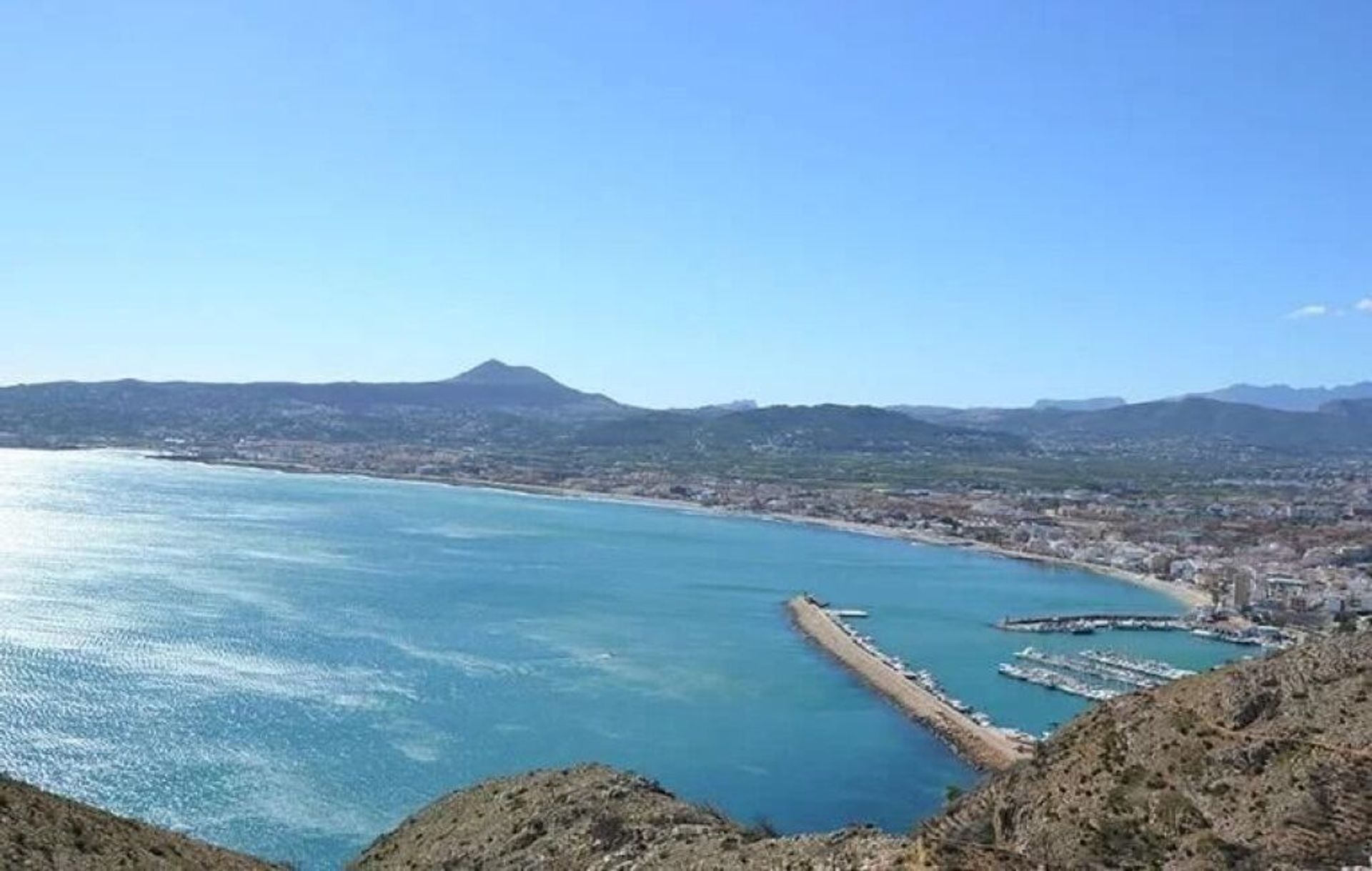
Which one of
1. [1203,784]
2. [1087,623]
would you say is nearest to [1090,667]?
[1087,623]

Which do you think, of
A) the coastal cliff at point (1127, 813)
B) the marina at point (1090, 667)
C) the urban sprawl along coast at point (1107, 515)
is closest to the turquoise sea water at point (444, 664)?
the marina at point (1090, 667)

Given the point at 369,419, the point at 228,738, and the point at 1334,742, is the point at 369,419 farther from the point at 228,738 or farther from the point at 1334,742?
the point at 1334,742

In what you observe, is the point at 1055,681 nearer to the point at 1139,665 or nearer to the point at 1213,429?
the point at 1139,665

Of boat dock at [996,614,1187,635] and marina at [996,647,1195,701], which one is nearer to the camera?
marina at [996,647,1195,701]

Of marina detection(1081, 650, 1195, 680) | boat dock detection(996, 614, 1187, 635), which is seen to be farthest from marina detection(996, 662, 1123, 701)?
boat dock detection(996, 614, 1187, 635)

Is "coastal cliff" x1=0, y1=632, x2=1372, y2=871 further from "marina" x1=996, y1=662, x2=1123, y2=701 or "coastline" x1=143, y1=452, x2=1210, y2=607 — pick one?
"coastline" x1=143, y1=452, x2=1210, y2=607

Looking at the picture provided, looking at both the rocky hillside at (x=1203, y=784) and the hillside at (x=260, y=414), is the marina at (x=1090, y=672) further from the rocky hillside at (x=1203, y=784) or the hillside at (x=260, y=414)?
the hillside at (x=260, y=414)
